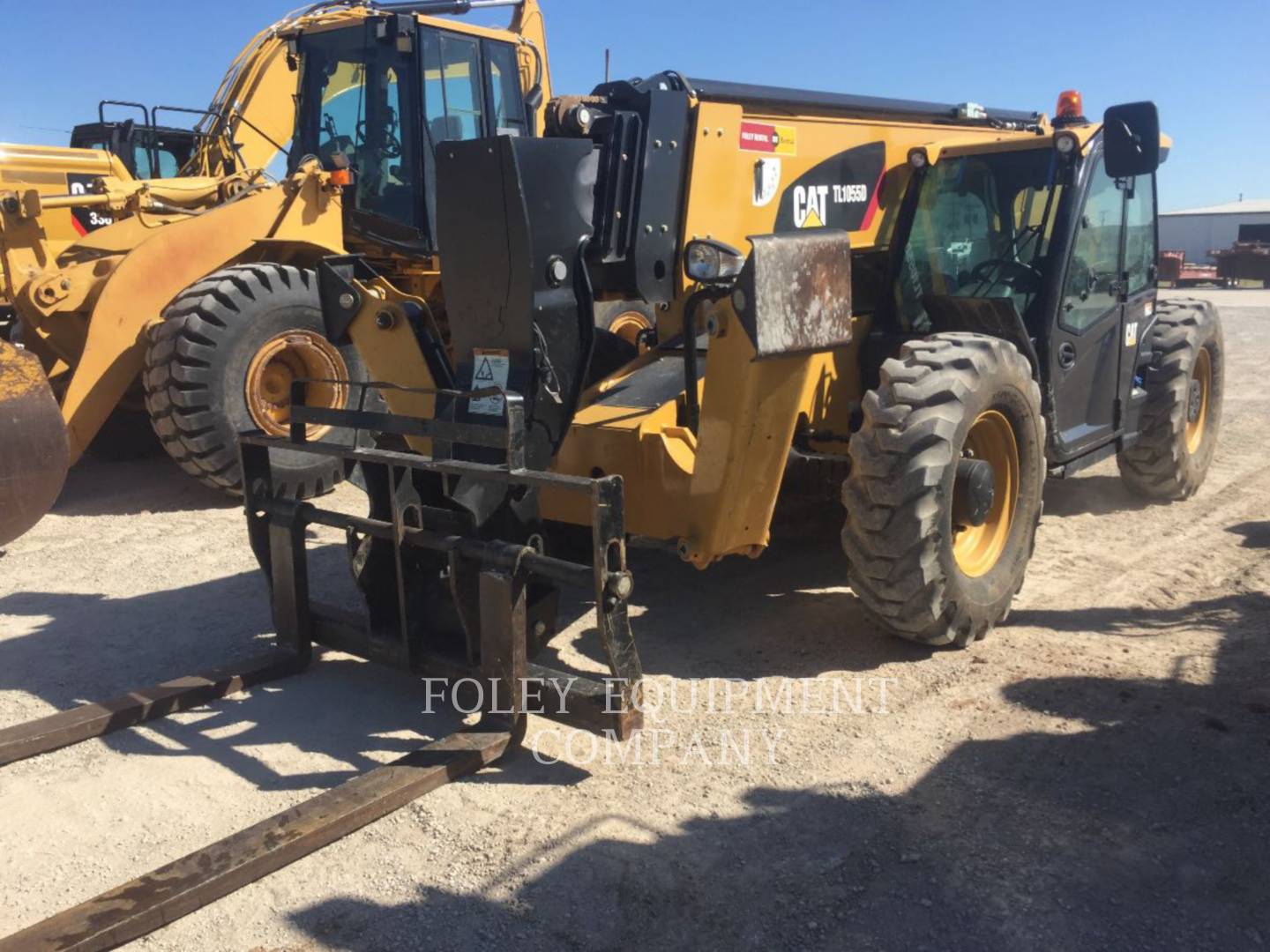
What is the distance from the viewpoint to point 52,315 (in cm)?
743

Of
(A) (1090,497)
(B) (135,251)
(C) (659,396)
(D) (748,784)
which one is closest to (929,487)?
(C) (659,396)

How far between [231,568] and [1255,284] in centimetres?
3564

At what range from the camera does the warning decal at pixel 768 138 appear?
470 centimetres

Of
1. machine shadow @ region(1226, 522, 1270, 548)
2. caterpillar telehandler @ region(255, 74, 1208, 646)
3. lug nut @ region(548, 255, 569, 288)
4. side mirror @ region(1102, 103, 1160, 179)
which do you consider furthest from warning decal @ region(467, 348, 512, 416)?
machine shadow @ region(1226, 522, 1270, 548)

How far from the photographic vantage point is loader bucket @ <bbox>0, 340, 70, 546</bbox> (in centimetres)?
483

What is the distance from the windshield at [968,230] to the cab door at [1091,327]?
284mm

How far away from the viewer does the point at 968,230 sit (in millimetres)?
5465

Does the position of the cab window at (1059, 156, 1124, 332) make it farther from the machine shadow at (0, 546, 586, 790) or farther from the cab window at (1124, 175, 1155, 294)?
the machine shadow at (0, 546, 586, 790)

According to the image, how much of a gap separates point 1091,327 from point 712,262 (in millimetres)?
2522

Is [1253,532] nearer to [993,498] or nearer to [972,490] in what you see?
[993,498]

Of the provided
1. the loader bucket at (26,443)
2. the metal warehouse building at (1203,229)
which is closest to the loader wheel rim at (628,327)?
the loader bucket at (26,443)

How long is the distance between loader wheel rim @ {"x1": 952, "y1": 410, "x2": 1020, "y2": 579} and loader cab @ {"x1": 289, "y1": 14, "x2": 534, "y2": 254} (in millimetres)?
4655

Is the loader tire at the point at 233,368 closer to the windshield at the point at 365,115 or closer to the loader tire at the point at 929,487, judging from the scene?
the windshield at the point at 365,115

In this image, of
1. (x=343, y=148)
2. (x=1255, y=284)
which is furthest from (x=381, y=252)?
(x=1255, y=284)
